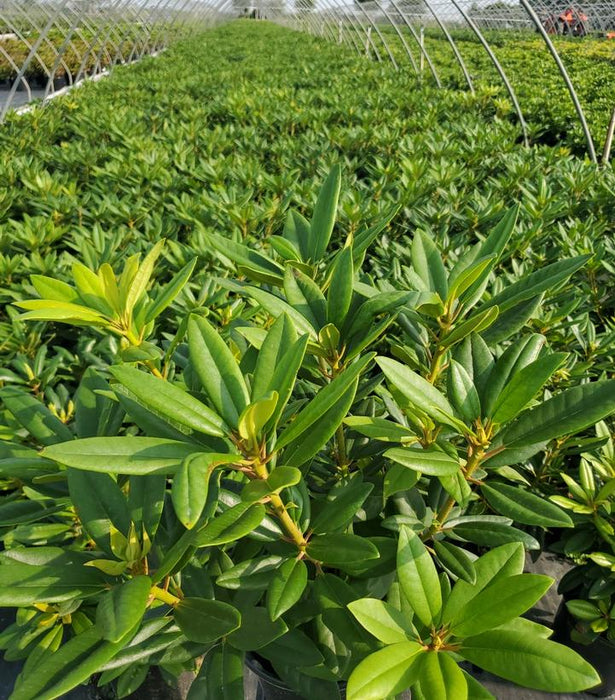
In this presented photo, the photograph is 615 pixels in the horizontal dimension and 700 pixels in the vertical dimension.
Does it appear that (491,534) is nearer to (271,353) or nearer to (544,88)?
(271,353)

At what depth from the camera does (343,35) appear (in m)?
22.9

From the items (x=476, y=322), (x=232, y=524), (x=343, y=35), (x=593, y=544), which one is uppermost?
(x=343, y=35)

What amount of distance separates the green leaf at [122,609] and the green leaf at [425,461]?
377 millimetres

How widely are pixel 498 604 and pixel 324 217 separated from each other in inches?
30.3

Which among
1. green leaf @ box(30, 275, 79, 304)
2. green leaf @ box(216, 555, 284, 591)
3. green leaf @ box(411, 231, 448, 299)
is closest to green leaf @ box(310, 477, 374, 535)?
green leaf @ box(216, 555, 284, 591)

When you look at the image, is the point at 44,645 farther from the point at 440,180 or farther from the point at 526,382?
the point at 440,180

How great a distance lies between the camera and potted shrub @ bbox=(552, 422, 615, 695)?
4.15 feet

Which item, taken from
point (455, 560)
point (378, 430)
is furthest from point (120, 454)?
point (455, 560)

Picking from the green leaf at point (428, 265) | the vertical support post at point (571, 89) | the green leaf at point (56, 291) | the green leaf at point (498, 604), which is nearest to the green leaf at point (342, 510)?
the green leaf at point (498, 604)

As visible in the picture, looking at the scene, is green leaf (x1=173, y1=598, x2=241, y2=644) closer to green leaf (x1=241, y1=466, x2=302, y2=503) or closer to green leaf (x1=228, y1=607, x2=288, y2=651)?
green leaf (x1=228, y1=607, x2=288, y2=651)

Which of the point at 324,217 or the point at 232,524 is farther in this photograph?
the point at 324,217

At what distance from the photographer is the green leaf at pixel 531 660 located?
1.98ft

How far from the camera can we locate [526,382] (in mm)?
758

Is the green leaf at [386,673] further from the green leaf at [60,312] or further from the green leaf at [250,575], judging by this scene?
the green leaf at [60,312]
